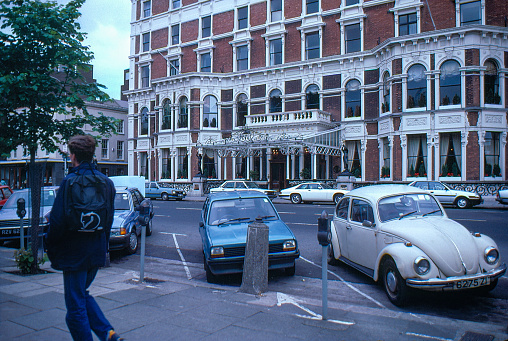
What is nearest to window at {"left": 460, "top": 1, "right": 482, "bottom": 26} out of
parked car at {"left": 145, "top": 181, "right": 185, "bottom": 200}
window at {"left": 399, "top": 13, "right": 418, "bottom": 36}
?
window at {"left": 399, "top": 13, "right": 418, "bottom": 36}

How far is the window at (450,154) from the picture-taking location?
2486 cm

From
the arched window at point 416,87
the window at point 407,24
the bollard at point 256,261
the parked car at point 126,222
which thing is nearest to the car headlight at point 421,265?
the bollard at point 256,261

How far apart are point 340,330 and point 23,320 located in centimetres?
394

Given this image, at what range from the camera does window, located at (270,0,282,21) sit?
112 ft

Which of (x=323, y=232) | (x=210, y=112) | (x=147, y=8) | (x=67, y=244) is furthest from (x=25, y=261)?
(x=147, y=8)

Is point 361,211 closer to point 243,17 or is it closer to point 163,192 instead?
point 163,192

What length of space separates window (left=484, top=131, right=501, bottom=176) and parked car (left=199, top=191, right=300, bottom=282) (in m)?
21.3

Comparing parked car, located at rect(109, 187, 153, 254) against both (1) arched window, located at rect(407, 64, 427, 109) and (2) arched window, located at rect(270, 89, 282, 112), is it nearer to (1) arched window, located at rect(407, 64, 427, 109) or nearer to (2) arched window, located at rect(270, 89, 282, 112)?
(1) arched window, located at rect(407, 64, 427, 109)

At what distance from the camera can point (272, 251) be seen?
7242 mm

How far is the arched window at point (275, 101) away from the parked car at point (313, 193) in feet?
33.8

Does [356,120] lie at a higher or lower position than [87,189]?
higher

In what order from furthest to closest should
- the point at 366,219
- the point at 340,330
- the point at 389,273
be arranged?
the point at 366,219, the point at 389,273, the point at 340,330

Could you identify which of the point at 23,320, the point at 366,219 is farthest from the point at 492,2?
the point at 23,320

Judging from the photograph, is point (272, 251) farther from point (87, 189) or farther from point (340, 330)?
point (87, 189)
